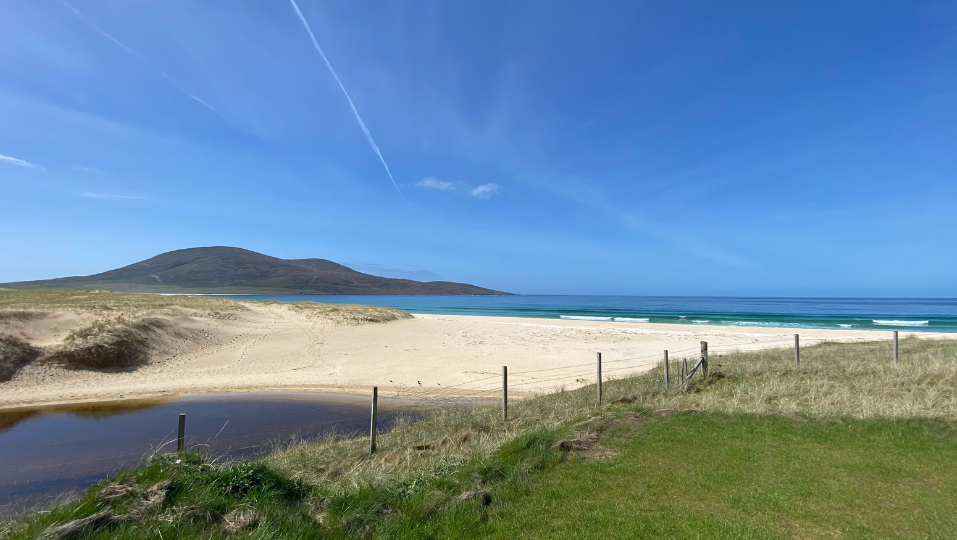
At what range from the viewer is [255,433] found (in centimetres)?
1157

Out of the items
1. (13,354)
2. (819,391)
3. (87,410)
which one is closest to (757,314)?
(819,391)

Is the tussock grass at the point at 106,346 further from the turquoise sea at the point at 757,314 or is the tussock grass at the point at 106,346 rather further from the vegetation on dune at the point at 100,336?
the turquoise sea at the point at 757,314

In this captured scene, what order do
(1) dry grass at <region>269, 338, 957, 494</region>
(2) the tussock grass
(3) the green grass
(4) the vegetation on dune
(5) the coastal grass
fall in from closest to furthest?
(3) the green grass < (1) dry grass at <region>269, 338, 957, 494</region> < (4) the vegetation on dune < (2) the tussock grass < (5) the coastal grass

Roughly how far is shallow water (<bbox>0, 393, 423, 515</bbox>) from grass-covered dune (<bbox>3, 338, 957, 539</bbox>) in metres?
2.87

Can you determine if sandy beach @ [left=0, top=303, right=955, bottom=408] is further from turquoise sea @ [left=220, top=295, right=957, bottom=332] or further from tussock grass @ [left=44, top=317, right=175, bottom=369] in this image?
turquoise sea @ [left=220, top=295, right=957, bottom=332]

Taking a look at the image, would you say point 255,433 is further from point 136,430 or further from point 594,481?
point 594,481

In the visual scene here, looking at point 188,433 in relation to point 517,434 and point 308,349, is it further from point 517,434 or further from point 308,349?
point 308,349

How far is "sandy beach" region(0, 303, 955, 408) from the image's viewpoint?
55.3 feet

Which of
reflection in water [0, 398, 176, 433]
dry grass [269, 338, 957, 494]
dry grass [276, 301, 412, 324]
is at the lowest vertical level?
reflection in water [0, 398, 176, 433]

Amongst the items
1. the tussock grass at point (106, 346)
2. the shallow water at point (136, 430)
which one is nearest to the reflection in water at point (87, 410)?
the shallow water at point (136, 430)

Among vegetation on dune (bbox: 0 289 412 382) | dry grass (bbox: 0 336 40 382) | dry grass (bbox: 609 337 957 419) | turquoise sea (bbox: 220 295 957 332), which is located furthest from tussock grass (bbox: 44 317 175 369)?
turquoise sea (bbox: 220 295 957 332)

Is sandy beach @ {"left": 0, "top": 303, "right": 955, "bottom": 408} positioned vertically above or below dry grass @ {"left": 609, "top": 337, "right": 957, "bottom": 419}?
below

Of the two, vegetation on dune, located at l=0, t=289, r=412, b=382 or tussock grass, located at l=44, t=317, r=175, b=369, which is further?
tussock grass, located at l=44, t=317, r=175, b=369

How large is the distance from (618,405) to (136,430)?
13108 millimetres
